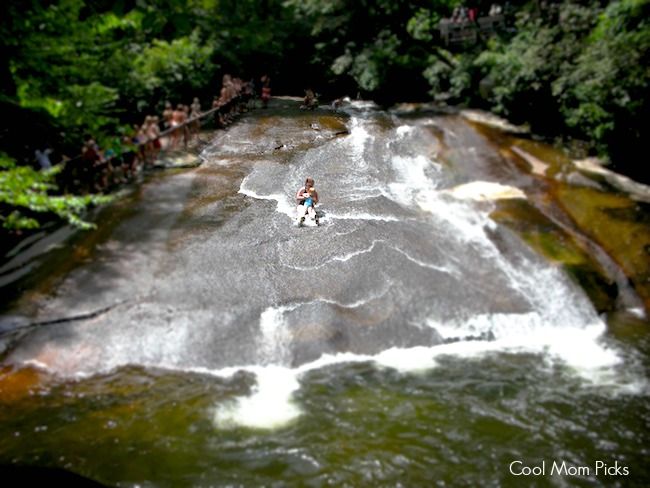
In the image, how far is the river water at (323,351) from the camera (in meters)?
6.32

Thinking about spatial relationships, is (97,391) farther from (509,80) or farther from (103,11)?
(509,80)

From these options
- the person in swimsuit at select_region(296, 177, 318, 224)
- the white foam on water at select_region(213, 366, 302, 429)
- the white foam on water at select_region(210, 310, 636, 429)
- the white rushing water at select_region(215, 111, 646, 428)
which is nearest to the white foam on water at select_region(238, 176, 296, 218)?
the white rushing water at select_region(215, 111, 646, 428)

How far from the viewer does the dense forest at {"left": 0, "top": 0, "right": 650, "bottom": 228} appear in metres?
4.98

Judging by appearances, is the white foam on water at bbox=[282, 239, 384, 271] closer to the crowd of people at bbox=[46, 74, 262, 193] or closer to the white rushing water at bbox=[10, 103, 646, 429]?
the white rushing water at bbox=[10, 103, 646, 429]

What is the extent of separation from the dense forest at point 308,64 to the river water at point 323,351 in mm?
2338

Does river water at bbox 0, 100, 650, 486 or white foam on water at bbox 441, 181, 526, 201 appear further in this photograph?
white foam on water at bbox 441, 181, 526, 201

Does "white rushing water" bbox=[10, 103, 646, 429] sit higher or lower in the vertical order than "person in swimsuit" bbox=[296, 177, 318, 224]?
lower

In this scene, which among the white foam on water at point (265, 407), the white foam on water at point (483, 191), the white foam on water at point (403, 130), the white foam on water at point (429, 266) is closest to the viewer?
the white foam on water at point (265, 407)

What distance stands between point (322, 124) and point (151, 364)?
45.0 feet

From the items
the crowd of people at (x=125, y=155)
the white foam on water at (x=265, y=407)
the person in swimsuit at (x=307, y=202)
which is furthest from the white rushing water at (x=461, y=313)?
the crowd of people at (x=125, y=155)

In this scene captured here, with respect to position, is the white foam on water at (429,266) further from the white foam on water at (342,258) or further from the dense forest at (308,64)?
the dense forest at (308,64)

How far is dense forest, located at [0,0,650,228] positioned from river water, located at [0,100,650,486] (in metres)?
2.34

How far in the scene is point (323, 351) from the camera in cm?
832

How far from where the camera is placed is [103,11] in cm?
347
